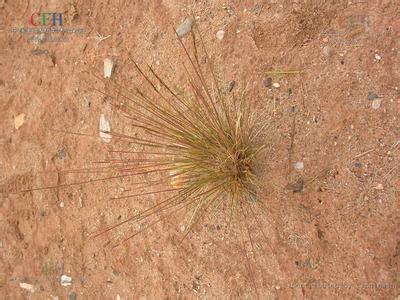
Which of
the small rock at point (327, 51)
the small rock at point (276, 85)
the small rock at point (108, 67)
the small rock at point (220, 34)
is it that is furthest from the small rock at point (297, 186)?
the small rock at point (108, 67)

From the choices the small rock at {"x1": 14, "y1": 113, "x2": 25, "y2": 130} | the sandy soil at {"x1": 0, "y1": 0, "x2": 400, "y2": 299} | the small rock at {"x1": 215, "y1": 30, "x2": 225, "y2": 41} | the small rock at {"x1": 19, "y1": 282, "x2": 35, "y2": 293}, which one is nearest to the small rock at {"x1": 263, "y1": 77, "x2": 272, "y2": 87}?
the sandy soil at {"x1": 0, "y1": 0, "x2": 400, "y2": 299}

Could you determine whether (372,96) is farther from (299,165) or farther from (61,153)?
(61,153)

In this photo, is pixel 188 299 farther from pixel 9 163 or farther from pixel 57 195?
pixel 9 163

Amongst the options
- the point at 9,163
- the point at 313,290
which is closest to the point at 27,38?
the point at 9,163

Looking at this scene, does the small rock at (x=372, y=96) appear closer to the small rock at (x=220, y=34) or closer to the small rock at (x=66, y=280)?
the small rock at (x=220, y=34)

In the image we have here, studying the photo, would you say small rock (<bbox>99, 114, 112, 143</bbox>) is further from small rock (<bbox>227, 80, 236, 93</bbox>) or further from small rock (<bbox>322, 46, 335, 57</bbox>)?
small rock (<bbox>322, 46, 335, 57</bbox>)

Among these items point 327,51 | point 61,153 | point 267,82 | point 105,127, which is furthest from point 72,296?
point 327,51
